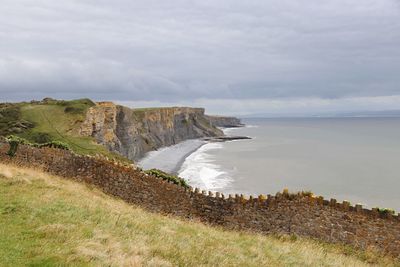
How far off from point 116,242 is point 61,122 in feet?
138

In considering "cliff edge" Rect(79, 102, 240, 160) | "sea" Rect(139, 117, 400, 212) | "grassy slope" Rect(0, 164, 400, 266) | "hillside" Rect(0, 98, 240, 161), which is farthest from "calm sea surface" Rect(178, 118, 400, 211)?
"grassy slope" Rect(0, 164, 400, 266)

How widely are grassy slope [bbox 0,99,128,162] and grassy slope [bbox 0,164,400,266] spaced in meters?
23.1

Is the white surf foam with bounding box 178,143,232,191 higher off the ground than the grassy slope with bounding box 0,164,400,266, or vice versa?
the grassy slope with bounding box 0,164,400,266

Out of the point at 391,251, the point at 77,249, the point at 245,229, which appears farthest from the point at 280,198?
the point at 77,249

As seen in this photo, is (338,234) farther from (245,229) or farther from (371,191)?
(371,191)

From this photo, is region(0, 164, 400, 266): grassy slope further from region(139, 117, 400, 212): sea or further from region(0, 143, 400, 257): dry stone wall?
region(139, 117, 400, 212): sea

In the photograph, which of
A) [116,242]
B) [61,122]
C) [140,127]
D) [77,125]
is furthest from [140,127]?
[116,242]

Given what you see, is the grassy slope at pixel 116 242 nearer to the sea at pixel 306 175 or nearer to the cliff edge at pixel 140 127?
the sea at pixel 306 175

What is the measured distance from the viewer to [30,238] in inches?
455

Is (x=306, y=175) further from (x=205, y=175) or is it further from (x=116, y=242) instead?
(x=116, y=242)

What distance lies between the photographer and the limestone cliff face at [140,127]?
191 ft

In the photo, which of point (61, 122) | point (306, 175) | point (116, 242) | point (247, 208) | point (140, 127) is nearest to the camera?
point (116, 242)

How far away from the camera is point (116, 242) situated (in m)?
12.0

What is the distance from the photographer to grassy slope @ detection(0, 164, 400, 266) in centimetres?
1054
